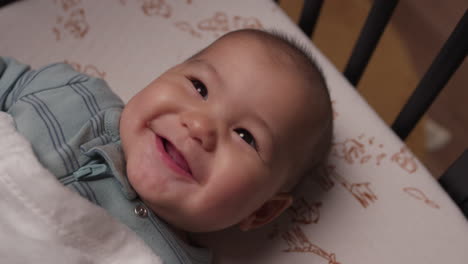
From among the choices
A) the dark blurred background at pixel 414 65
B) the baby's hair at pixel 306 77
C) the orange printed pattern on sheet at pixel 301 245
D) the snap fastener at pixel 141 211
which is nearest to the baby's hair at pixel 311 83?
the baby's hair at pixel 306 77

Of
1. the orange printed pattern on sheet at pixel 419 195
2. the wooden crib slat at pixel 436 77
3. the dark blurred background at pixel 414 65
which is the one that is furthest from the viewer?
the dark blurred background at pixel 414 65

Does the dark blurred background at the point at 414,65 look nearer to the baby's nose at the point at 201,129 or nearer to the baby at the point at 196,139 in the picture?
the baby at the point at 196,139

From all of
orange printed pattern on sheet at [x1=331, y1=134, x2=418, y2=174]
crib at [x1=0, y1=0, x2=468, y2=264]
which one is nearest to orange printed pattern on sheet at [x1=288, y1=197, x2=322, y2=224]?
crib at [x1=0, y1=0, x2=468, y2=264]

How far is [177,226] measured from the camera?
2.37 ft

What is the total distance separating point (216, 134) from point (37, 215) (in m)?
0.27

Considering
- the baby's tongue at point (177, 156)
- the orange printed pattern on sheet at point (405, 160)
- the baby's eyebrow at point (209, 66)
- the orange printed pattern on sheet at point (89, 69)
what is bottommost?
the orange printed pattern on sheet at point (89, 69)

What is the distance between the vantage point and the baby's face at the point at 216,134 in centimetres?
62

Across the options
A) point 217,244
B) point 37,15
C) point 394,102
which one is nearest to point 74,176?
point 217,244

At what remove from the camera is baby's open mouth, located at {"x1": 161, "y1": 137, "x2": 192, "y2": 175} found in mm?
631

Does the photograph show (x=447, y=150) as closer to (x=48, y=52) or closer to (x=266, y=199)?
(x=266, y=199)

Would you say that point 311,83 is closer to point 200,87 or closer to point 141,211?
point 200,87

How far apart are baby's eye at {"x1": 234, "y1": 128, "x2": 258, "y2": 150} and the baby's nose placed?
46mm

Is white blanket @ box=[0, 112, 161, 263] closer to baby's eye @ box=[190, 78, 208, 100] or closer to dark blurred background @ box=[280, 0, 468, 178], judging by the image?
baby's eye @ box=[190, 78, 208, 100]

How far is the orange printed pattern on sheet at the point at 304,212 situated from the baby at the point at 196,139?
0.09 m
